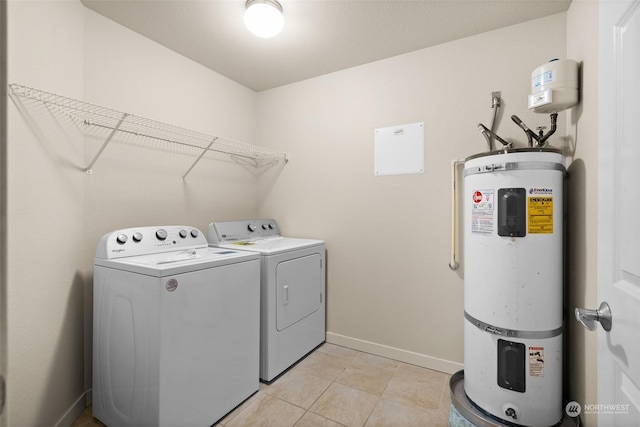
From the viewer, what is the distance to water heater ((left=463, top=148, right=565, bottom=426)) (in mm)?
1416

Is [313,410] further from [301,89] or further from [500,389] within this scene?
[301,89]

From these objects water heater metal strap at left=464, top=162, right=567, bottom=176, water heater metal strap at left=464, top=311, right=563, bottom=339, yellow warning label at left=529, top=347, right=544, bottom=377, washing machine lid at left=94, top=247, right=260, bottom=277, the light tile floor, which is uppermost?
water heater metal strap at left=464, top=162, right=567, bottom=176

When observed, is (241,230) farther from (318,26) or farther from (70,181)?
(318,26)

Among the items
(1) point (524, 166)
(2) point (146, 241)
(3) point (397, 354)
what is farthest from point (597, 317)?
(2) point (146, 241)

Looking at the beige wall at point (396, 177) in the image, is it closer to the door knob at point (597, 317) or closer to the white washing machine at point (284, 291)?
the white washing machine at point (284, 291)

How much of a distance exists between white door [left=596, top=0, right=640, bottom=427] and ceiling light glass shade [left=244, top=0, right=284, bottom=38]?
1.48m

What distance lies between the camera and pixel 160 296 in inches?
52.5

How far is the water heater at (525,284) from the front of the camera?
1416mm

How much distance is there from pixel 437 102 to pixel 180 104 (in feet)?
6.53

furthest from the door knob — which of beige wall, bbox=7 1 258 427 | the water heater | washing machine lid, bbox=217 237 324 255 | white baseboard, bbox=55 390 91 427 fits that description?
white baseboard, bbox=55 390 91 427

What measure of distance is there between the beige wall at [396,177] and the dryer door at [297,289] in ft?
0.68

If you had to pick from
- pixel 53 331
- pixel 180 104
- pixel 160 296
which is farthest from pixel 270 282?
pixel 180 104

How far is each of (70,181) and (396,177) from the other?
7.03ft

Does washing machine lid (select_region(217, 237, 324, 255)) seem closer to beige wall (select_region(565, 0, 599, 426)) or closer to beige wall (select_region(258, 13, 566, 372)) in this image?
beige wall (select_region(258, 13, 566, 372))
